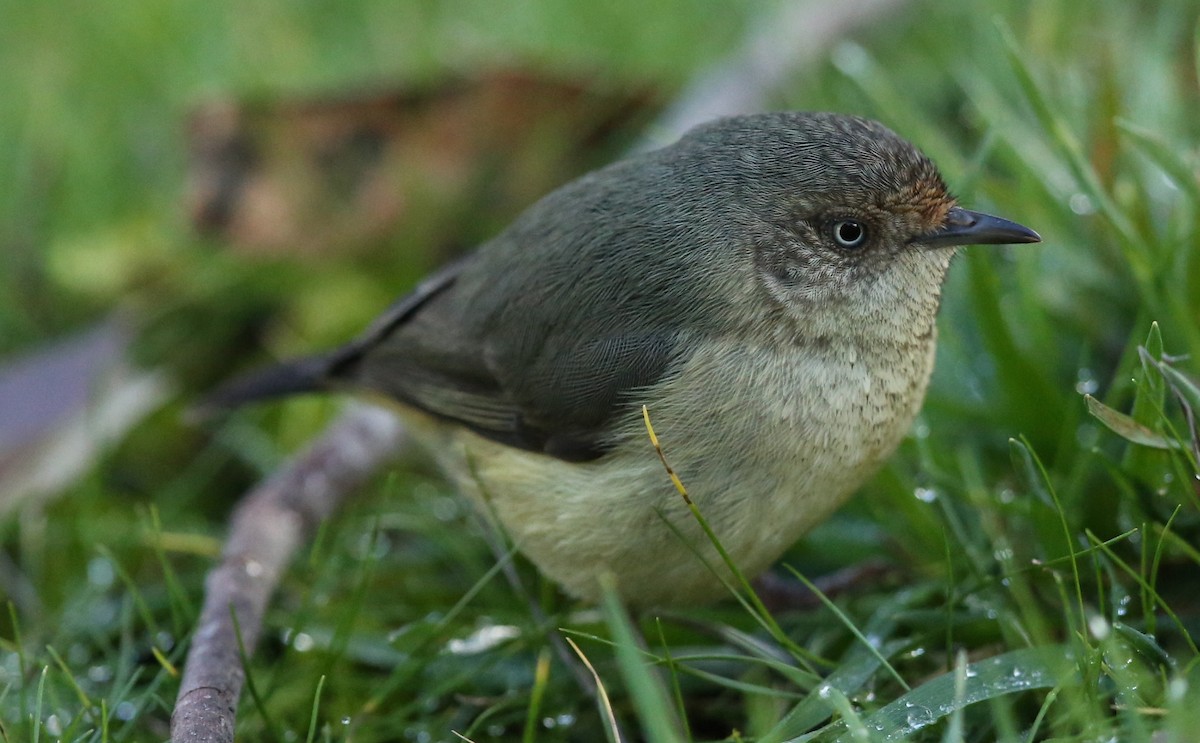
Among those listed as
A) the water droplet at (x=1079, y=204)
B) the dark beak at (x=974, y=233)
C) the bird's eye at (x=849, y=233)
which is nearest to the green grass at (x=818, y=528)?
the water droplet at (x=1079, y=204)

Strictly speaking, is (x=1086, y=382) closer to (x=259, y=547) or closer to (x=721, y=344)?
(x=721, y=344)

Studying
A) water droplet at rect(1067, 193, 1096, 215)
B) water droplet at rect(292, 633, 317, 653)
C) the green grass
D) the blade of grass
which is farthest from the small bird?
water droplet at rect(1067, 193, 1096, 215)

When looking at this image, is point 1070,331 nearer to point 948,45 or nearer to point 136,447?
point 948,45

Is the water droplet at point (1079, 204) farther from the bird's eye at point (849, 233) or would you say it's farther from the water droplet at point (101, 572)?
the water droplet at point (101, 572)

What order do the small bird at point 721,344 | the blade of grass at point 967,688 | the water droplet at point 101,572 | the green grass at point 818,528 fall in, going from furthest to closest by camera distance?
the water droplet at point 101,572, the small bird at point 721,344, the green grass at point 818,528, the blade of grass at point 967,688

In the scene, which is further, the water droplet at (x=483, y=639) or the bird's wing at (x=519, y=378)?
the water droplet at (x=483, y=639)

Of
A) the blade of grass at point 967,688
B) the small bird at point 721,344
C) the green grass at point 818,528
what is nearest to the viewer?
the blade of grass at point 967,688
